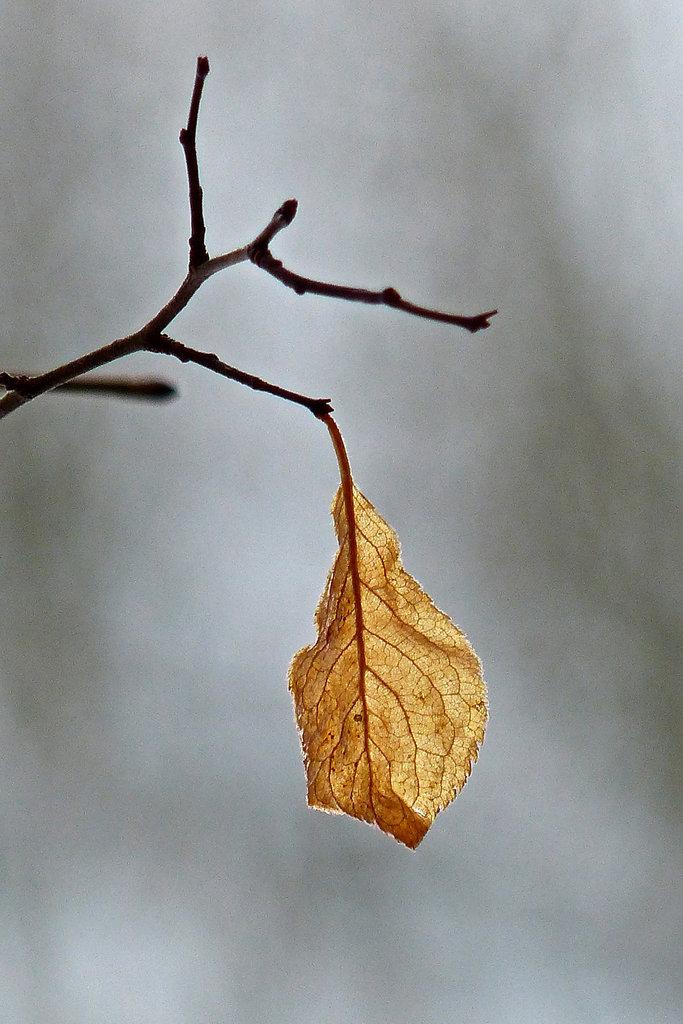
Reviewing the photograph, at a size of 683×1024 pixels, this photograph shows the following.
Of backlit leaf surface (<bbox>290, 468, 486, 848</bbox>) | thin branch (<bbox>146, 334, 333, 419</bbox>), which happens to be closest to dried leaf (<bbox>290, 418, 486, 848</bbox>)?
backlit leaf surface (<bbox>290, 468, 486, 848</bbox>)

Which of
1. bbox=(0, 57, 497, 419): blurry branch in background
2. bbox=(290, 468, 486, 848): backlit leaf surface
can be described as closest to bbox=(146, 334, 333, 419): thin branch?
bbox=(0, 57, 497, 419): blurry branch in background

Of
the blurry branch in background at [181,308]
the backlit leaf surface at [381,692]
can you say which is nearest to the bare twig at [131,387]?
the blurry branch in background at [181,308]

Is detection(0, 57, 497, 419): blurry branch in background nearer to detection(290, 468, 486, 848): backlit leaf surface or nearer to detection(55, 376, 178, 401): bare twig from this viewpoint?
detection(55, 376, 178, 401): bare twig

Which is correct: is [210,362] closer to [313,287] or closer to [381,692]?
[313,287]

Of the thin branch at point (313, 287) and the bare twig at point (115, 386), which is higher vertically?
the thin branch at point (313, 287)

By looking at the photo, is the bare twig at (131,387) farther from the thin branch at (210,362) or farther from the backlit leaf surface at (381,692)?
the backlit leaf surface at (381,692)

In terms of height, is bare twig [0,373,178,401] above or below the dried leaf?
below

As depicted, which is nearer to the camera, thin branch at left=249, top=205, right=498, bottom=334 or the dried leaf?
thin branch at left=249, top=205, right=498, bottom=334

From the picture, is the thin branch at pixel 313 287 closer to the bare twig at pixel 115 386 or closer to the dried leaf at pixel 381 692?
the bare twig at pixel 115 386

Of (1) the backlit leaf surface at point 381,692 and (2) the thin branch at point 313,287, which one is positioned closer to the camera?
(2) the thin branch at point 313,287

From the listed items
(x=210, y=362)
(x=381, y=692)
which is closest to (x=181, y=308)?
(x=210, y=362)
